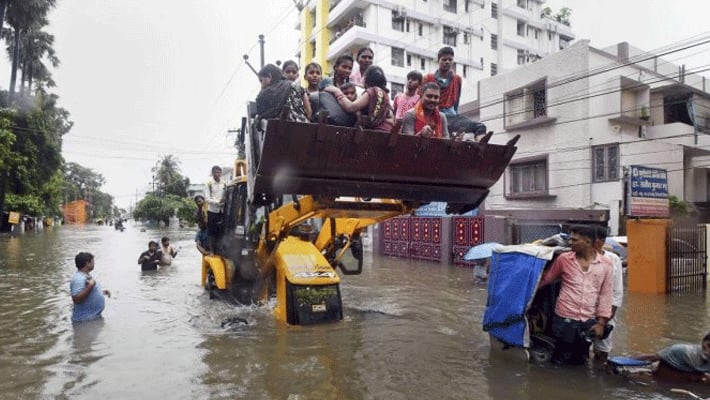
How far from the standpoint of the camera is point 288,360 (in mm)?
5707

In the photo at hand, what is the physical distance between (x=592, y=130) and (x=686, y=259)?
8.62 metres

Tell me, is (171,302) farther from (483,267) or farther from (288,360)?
(483,267)

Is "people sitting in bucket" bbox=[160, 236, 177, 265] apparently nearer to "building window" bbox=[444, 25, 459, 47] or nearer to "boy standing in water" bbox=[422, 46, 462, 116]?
"boy standing in water" bbox=[422, 46, 462, 116]

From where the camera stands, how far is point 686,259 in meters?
11.8

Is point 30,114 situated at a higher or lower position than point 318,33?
lower

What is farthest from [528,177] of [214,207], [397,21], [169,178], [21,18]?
[169,178]

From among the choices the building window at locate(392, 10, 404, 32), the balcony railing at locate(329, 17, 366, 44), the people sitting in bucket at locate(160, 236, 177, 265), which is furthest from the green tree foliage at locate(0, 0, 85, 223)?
the building window at locate(392, 10, 404, 32)

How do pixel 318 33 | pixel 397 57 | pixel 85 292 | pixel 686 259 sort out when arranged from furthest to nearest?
pixel 318 33 → pixel 397 57 → pixel 686 259 → pixel 85 292

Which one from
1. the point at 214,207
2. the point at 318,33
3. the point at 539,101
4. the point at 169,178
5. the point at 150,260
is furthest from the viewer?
the point at 169,178

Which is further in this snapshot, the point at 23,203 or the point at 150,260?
the point at 23,203

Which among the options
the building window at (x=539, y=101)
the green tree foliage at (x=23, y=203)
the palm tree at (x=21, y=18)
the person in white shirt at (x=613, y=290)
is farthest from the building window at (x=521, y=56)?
the person in white shirt at (x=613, y=290)

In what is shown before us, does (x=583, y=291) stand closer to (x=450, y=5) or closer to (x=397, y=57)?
(x=397, y=57)

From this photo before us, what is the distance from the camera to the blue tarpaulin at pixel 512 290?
207 inches

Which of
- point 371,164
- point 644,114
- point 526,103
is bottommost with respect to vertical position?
point 371,164
